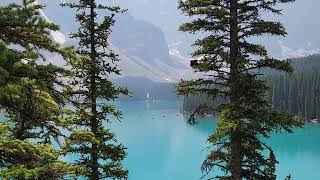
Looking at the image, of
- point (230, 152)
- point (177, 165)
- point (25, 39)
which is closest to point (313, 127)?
point (177, 165)

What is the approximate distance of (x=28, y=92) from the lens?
21.5 ft

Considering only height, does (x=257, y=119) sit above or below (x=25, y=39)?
below

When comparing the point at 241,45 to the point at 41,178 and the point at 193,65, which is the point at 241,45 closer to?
the point at 193,65

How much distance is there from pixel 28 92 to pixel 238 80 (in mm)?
10001

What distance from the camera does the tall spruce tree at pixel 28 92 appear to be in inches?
242

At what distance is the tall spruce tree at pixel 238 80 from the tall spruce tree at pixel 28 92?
28.3 ft

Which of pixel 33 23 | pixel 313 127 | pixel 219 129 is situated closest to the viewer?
pixel 33 23

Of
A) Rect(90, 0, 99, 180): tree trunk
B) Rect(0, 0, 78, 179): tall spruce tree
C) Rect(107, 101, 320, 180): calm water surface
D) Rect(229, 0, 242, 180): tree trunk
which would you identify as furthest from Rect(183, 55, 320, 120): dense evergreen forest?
Rect(0, 0, 78, 179): tall spruce tree

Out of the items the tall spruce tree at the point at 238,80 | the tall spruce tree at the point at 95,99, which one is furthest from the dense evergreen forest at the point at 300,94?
the tall spruce tree at the point at 238,80

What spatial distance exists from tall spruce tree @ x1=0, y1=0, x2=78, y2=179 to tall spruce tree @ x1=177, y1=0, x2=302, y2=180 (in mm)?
8637

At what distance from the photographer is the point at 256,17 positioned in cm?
1653

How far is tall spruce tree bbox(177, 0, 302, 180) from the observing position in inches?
607

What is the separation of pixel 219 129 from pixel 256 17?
4723 millimetres

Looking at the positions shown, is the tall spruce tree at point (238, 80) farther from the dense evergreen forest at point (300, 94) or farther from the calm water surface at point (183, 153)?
the dense evergreen forest at point (300, 94)
